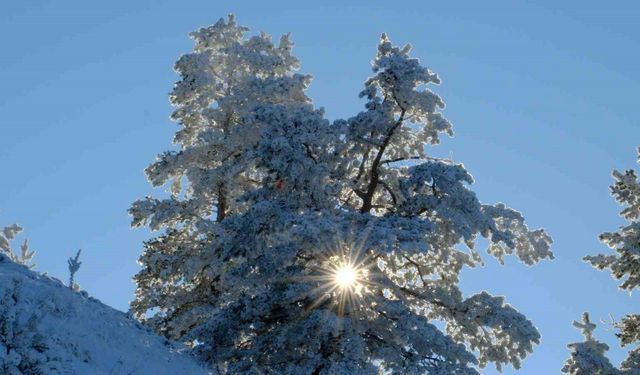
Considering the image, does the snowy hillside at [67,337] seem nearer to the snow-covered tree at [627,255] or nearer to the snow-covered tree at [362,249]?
the snow-covered tree at [362,249]

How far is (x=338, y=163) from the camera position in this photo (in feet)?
59.8

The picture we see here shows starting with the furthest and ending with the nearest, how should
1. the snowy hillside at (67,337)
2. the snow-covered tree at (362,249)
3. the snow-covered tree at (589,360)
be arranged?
the snow-covered tree at (589,360) → the snow-covered tree at (362,249) → the snowy hillside at (67,337)

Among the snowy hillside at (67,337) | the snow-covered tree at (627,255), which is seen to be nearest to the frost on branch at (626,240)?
the snow-covered tree at (627,255)

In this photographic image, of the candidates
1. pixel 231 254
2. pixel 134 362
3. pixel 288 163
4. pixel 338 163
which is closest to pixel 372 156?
pixel 338 163

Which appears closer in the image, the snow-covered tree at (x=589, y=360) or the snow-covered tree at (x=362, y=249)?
the snow-covered tree at (x=362, y=249)

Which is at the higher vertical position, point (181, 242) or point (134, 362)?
point (181, 242)

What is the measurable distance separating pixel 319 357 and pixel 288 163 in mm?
4289

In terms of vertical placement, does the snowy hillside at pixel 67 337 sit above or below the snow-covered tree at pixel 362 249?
below

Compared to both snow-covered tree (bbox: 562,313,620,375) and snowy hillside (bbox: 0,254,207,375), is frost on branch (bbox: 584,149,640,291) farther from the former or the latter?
snowy hillside (bbox: 0,254,207,375)

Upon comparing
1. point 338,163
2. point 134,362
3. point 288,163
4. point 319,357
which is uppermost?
point 338,163

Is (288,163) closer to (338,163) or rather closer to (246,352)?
(338,163)

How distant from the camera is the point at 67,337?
13.6 m

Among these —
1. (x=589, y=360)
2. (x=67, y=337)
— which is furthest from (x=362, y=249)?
(x=589, y=360)

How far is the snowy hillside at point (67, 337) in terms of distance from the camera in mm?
10258
